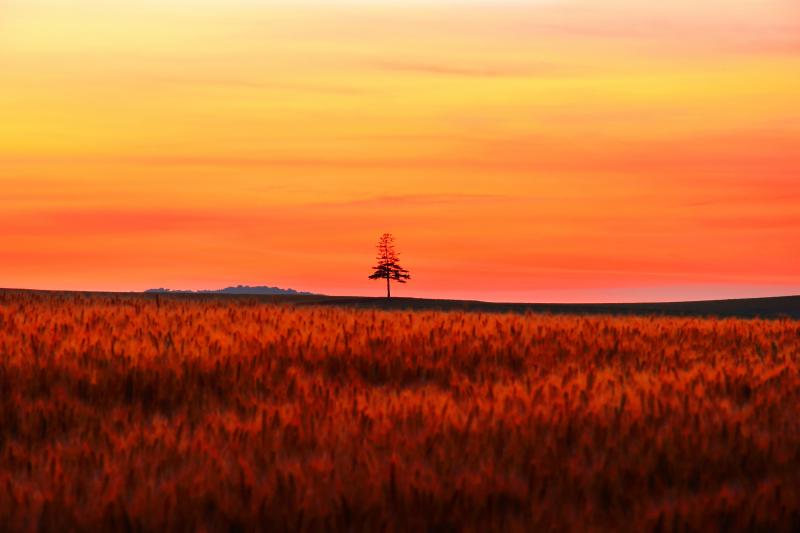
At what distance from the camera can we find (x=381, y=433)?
579 centimetres

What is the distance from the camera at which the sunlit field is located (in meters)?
4.54

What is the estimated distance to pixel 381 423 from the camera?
6059 mm

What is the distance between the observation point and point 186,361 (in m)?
8.94

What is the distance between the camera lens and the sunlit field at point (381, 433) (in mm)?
4539

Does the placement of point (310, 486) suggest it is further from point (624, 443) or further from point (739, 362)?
point (739, 362)

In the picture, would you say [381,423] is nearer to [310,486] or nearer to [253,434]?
[253,434]

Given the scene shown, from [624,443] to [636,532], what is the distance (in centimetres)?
157

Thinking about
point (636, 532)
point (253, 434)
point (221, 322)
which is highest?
point (221, 322)

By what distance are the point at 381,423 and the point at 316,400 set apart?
4.04ft

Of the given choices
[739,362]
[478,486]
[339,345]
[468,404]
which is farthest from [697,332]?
[478,486]

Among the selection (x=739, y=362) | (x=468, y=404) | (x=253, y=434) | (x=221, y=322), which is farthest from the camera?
(x=221, y=322)

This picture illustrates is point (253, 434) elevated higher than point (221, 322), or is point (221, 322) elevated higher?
point (221, 322)

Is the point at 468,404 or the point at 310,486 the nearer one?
the point at 310,486

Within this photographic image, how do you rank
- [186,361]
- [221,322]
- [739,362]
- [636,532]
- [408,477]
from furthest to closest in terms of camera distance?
[221,322], [739,362], [186,361], [408,477], [636,532]
